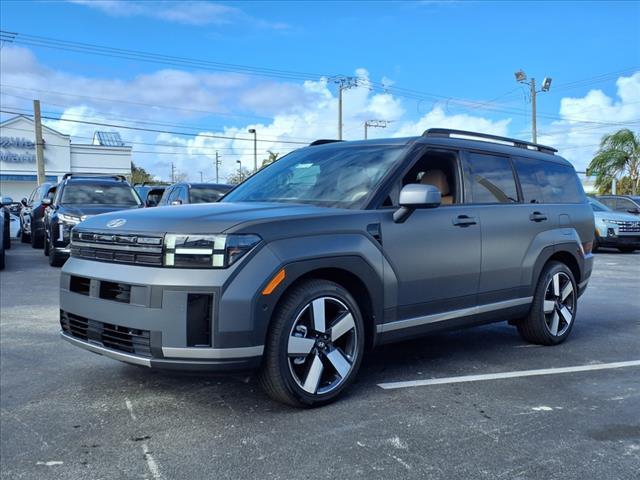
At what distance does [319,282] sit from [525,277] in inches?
94.7

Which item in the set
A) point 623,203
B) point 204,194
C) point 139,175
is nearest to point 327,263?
point 204,194

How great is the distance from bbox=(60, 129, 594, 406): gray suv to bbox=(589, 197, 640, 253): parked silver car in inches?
493

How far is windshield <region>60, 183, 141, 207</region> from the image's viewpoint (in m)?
12.3

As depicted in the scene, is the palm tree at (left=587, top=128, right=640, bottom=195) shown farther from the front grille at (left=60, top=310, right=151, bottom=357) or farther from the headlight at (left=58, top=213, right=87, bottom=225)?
the front grille at (left=60, top=310, right=151, bottom=357)

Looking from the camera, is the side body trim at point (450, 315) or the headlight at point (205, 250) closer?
the headlight at point (205, 250)

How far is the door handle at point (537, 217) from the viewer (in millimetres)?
5574

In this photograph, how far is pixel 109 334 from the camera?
378 cm

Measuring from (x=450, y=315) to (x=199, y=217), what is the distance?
7.22 ft

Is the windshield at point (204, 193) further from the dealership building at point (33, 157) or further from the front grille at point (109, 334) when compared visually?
the dealership building at point (33, 157)

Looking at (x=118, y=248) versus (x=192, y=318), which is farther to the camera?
(x=118, y=248)

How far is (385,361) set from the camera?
17.0 ft

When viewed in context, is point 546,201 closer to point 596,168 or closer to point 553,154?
point 553,154

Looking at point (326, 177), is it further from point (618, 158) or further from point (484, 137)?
point (618, 158)

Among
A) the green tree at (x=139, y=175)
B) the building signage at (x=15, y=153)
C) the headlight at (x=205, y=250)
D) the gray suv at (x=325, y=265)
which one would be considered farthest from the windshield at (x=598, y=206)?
the green tree at (x=139, y=175)
